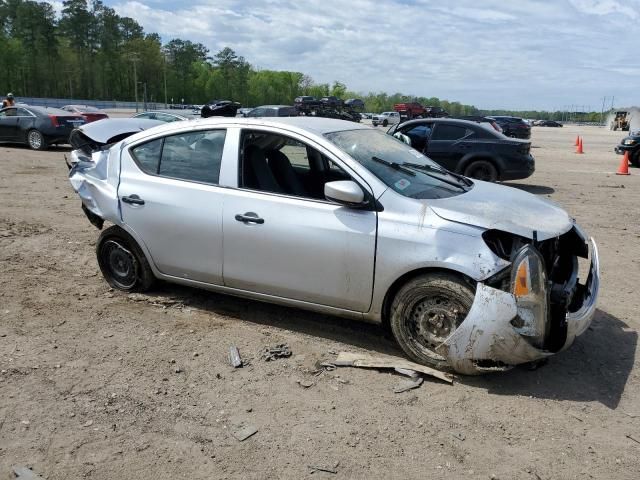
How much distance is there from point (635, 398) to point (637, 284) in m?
2.59

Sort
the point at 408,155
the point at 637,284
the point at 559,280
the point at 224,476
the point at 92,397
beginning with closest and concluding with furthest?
the point at 224,476, the point at 92,397, the point at 559,280, the point at 408,155, the point at 637,284

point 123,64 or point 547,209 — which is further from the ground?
point 123,64

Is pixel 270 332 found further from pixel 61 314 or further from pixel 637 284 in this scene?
pixel 637 284

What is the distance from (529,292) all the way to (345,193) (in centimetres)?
136

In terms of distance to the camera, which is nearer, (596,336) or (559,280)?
(559,280)

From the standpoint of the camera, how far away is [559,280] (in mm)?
4180

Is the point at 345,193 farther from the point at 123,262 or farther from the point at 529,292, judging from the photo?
the point at 123,262

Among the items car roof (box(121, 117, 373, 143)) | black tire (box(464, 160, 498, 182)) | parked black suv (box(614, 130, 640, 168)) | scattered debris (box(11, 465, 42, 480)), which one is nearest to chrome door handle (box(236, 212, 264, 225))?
car roof (box(121, 117, 373, 143))

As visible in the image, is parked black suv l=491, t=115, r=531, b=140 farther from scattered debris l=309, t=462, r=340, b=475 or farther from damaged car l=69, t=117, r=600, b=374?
scattered debris l=309, t=462, r=340, b=475

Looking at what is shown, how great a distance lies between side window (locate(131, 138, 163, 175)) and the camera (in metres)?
4.88

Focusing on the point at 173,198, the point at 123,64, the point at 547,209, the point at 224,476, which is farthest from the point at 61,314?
the point at 123,64

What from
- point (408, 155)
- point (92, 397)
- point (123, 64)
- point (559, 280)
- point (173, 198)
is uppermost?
point (123, 64)

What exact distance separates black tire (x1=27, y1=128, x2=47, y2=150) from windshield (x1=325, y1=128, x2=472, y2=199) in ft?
51.8

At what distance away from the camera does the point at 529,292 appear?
137 inches
